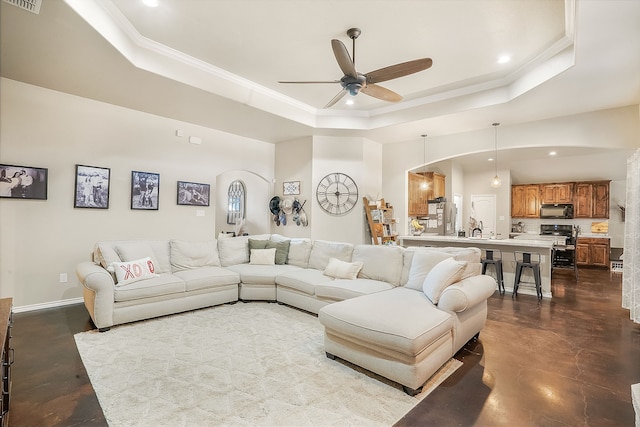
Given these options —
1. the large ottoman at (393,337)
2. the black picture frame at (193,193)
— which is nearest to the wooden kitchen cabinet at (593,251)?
the large ottoman at (393,337)

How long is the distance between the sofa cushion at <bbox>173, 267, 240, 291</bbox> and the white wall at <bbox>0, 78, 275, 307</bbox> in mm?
1463

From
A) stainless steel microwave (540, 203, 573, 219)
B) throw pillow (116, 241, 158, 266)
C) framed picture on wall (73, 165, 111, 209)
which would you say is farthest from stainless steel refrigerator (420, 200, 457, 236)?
framed picture on wall (73, 165, 111, 209)

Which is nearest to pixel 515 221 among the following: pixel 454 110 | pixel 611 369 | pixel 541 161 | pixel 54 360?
pixel 541 161

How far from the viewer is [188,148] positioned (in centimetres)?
564

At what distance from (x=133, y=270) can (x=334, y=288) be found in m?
2.44

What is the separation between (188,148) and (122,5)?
9.58 feet

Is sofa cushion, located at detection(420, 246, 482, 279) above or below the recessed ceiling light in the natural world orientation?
below

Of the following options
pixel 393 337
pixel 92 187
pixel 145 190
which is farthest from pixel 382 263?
pixel 92 187

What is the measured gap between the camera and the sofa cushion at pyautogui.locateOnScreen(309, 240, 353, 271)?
4.34 meters

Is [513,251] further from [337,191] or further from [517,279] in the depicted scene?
[337,191]

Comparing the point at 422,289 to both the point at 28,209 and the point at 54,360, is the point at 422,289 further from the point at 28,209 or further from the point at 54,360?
the point at 28,209

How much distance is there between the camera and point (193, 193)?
571 centimetres

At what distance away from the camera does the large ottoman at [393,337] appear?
7.14 feet

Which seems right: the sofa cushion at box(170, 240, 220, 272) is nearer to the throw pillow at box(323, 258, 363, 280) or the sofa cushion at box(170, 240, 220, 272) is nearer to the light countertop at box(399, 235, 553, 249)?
the throw pillow at box(323, 258, 363, 280)
